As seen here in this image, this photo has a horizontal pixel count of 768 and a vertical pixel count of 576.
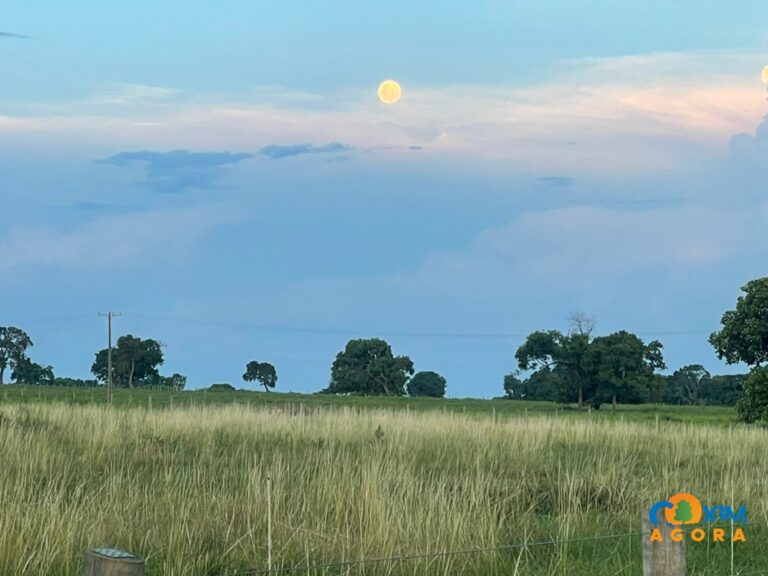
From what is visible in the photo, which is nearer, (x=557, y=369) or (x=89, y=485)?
(x=89, y=485)

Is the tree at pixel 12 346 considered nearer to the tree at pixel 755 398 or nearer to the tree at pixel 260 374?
the tree at pixel 260 374

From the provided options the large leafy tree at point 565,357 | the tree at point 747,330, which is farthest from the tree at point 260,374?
the tree at point 747,330

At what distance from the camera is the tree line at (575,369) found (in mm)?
28578

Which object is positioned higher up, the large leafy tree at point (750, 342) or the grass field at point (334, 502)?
the large leafy tree at point (750, 342)

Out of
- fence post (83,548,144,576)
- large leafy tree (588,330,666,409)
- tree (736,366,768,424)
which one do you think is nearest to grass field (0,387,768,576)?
fence post (83,548,144,576)

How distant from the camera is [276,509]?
806 cm

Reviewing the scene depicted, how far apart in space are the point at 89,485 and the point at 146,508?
2.26m

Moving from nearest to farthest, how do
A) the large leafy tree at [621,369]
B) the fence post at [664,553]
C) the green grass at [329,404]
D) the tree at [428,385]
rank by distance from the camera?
the fence post at [664,553] < the green grass at [329,404] < the large leafy tree at [621,369] < the tree at [428,385]

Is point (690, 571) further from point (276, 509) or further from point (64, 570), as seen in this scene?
point (64, 570)

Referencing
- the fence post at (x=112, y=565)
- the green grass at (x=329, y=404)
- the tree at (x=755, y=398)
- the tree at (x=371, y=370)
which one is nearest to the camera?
the fence post at (x=112, y=565)

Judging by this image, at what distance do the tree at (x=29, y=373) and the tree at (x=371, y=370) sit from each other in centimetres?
2804

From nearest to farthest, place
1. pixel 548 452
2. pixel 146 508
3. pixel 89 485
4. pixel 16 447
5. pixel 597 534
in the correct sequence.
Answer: pixel 146 508
pixel 597 534
pixel 89 485
pixel 16 447
pixel 548 452

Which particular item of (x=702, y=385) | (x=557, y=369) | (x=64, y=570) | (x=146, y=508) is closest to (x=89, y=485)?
(x=146, y=508)

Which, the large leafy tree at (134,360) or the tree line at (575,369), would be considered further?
the large leafy tree at (134,360)
